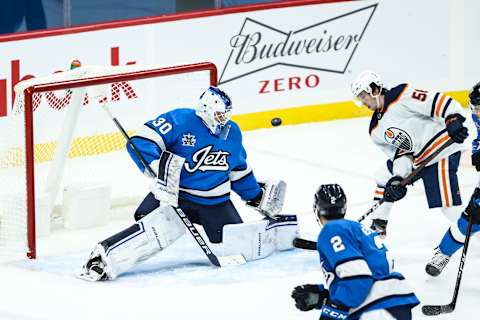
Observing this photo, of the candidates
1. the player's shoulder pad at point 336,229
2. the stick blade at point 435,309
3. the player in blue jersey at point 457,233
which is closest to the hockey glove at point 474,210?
the player in blue jersey at point 457,233

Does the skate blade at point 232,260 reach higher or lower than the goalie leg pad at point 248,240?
lower

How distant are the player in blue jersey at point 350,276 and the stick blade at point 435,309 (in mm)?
953

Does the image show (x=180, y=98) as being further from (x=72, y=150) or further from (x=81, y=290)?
(x=81, y=290)

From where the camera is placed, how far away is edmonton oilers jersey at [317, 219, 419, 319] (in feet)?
13.4

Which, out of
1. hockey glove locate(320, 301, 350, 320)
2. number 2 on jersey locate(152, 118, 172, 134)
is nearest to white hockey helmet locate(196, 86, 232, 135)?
number 2 on jersey locate(152, 118, 172, 134)

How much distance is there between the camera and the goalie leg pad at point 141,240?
5625 mm

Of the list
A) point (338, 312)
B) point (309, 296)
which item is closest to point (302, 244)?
point (309, 296)

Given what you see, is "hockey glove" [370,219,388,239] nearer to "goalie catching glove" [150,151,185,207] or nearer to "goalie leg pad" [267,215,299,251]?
"goalie leg pad" [267,215,299,251]

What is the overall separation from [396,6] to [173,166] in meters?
3.29

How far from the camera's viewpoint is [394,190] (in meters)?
5.83

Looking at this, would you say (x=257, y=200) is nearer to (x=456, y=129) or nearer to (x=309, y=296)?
(x=456, y=129)

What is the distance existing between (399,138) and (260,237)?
0.74m

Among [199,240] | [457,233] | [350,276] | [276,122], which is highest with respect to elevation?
[350,276]

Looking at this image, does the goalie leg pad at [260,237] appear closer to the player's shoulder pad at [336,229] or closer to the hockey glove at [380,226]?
the hockey glove at [380,226]
